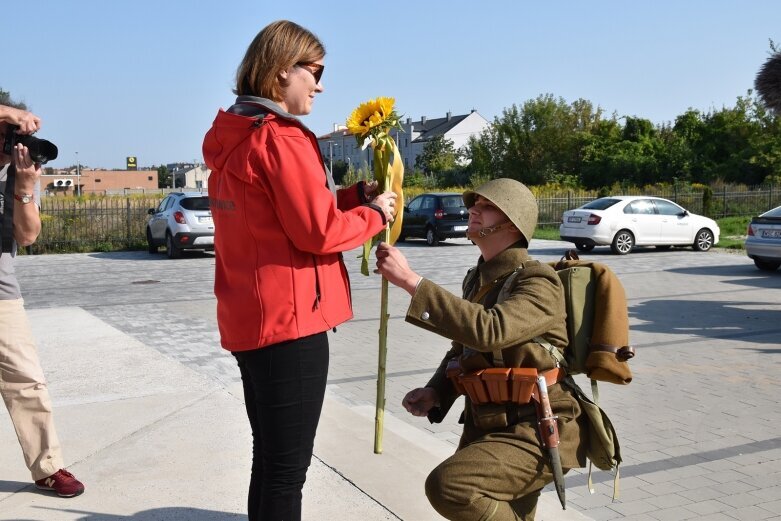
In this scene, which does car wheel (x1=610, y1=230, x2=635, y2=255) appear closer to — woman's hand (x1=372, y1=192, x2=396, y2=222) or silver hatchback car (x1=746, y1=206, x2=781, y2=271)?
silver hatchback car (x1=746, y1=206, x2=781, y2=271)

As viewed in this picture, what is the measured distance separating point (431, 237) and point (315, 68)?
2186cm

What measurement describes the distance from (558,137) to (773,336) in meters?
49.6

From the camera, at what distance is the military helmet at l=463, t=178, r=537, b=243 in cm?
290

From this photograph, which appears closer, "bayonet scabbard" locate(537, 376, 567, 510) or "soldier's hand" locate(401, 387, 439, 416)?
"bayonet scabbard" locate(537, 376, 567, 510)

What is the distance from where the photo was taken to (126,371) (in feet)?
24.0

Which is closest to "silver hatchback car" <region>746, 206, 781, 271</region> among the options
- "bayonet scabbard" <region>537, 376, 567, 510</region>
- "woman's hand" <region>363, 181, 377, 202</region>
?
"woman's hand" <region>363, 181, 377, 202</region>

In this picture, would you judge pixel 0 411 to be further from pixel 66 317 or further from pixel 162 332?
pixel 66 317

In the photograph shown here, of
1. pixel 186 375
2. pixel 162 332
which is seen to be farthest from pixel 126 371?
pixel 162 332

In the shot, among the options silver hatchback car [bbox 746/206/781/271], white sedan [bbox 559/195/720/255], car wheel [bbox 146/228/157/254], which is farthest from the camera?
A: car wheel [bbox 146/228/157/254]

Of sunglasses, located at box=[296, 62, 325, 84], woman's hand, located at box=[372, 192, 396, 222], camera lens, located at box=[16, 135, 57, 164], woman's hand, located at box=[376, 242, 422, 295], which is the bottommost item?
woman's hand, located at box=[376, 242, 422, 295]

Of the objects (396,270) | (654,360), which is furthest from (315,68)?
(654,360)

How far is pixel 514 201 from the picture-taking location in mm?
2920

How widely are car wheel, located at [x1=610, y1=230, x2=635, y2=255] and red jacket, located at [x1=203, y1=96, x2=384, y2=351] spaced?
18.9 m

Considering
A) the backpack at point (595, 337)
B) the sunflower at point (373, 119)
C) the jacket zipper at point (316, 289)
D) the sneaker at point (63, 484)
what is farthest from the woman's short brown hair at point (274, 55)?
the sneaker at point (63, 484)
